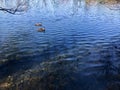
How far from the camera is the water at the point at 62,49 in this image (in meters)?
22.7

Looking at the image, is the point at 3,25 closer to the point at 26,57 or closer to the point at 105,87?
the point at 26,57

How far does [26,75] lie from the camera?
901 inches

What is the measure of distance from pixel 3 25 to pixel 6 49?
12.4 m

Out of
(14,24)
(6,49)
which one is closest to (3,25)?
(14,24)

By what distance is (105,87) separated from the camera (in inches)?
824

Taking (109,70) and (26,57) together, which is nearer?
(109,70)

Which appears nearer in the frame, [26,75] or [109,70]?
[26,75]

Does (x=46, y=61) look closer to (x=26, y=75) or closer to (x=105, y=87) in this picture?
(x=26, y=75)

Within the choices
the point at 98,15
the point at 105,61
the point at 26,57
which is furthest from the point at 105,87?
the point at 98,15

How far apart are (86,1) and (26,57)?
47.8 m

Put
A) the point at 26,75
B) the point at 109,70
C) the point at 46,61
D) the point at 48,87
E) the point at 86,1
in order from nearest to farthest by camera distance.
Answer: the point at 48,87 → the point at 26,75 → the point at 109,70 → the point at 46,61 → the point at 86,1

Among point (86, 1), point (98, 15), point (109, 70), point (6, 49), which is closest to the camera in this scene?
point (109, 70)

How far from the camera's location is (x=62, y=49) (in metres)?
30.9

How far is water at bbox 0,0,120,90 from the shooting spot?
22656 mm
